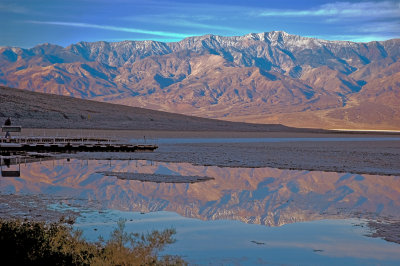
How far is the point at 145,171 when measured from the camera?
107ft

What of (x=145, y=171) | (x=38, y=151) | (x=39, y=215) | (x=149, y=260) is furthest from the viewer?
(x=38, y=151)

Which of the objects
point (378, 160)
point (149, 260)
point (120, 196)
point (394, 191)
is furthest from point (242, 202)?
point (378, 160)

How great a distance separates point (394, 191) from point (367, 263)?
→ 45.6 feet

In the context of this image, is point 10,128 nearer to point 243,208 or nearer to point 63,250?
point 243,208

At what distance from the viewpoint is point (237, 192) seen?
24.7m

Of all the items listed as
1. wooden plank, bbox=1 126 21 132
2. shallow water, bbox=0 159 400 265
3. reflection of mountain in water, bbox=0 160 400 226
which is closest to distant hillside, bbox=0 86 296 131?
wooden plank, bbox=1 126 21 132

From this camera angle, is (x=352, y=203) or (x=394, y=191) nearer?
(x=352, y=203)

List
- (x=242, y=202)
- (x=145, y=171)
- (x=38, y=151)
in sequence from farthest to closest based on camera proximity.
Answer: (x=38, y=151) → (x=145, y=171) → (x=242, y=202)

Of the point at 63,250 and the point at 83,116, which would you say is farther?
the point at 83,116

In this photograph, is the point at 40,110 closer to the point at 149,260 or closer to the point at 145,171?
the point at 145,171

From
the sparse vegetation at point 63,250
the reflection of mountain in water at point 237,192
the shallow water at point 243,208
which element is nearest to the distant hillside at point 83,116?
the reflection of mountain in water at point 237,192

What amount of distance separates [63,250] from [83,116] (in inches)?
4008

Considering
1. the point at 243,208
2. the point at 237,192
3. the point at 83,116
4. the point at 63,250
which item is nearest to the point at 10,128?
the point at 237,192

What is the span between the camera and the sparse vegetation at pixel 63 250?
36.1ft
